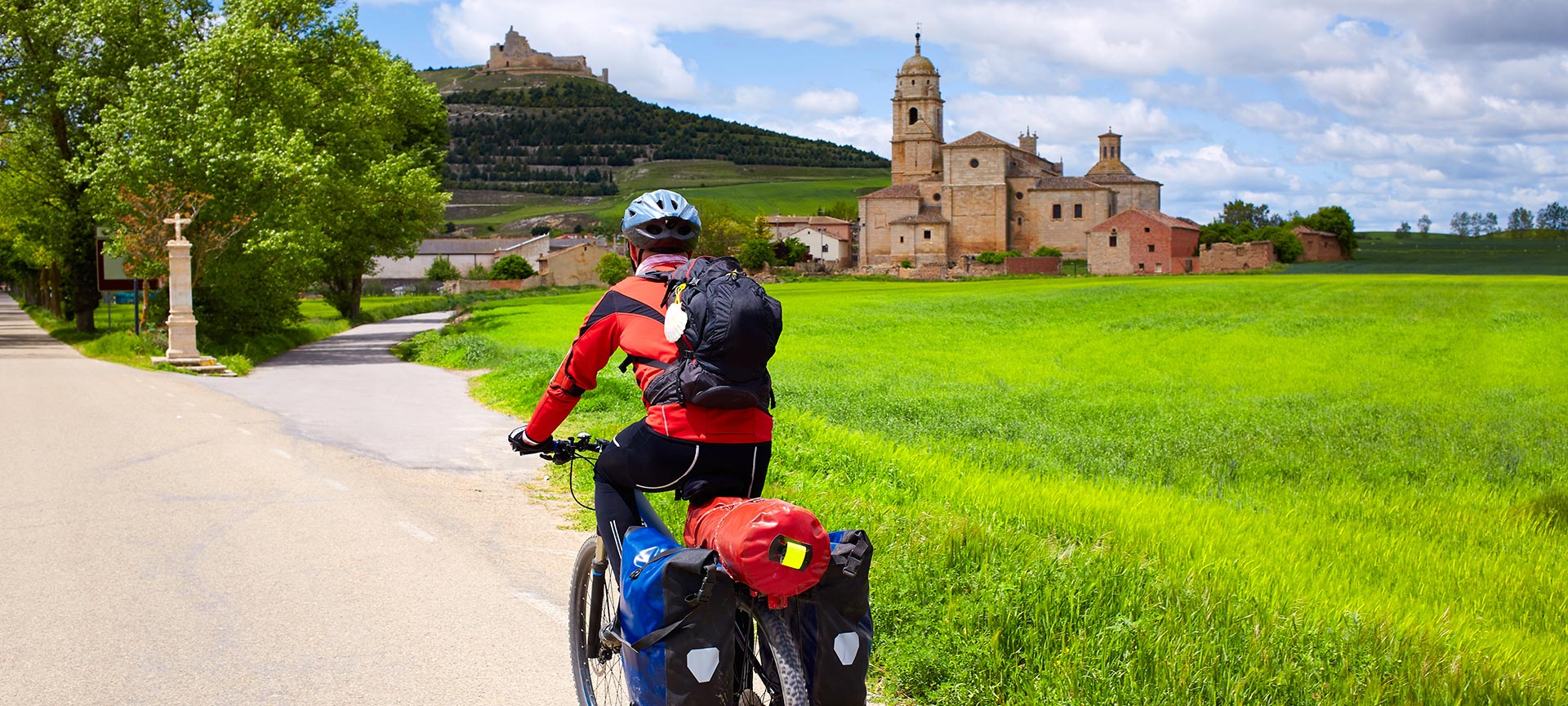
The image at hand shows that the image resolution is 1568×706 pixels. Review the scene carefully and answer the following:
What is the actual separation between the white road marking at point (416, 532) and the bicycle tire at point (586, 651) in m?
3.92

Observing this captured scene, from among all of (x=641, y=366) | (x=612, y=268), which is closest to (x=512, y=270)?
(x=612, y=268)

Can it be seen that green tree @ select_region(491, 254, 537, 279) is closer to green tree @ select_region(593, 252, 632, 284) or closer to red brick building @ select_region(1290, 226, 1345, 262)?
green tree @ select_region(593, 252, 632, 284)

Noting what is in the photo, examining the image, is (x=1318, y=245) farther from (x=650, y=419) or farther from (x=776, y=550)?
(x=776, y=550)

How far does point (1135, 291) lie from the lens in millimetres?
54281

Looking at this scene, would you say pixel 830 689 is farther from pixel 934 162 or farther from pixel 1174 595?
pixel 934 162

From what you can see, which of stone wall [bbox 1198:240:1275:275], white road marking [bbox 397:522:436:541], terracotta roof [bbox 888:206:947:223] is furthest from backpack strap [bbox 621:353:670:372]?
terracotta roof [bbox 888:206:947:223]

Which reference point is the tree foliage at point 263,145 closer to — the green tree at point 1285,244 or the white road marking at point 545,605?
the white road marking at point 545,605

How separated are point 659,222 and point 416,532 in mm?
5063

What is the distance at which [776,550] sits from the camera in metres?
3.36

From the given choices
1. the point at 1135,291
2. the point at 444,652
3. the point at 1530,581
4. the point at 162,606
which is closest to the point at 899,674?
the point at 444,652

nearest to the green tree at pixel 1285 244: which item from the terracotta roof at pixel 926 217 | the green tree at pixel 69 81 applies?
the terracotta roof at pixel 926 217

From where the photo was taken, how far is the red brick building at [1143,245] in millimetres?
102500

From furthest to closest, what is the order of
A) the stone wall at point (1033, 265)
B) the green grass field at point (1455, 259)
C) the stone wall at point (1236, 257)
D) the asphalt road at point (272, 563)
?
the stone wall at point (1033, 265) → the stone wall at point (1236, 257) → the green grass field at point (1455, 259) → the asphalt road at point (272, 563)

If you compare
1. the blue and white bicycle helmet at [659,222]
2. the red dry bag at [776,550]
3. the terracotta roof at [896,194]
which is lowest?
the red dry bag at [776,550]
